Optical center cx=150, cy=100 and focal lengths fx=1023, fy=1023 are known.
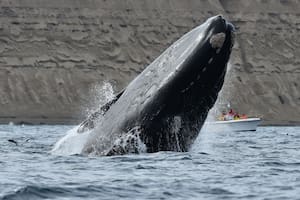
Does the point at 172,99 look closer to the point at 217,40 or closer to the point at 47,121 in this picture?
the point at 217,40

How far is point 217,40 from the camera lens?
46.1ft

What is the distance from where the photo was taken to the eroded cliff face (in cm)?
8162

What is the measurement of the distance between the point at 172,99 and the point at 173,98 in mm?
25

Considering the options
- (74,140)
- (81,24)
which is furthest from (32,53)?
(74,140)

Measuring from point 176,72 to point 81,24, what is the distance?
235 feet

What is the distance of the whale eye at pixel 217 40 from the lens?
14.0m

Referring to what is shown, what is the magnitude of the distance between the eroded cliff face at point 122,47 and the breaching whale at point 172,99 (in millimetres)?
63721

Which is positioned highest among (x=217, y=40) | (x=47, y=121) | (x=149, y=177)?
(x=47, y=121)

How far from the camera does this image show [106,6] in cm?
8675

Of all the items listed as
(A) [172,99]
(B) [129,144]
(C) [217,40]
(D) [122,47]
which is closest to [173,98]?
(A) [172,99]

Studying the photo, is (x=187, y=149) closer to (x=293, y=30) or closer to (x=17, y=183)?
(x=17, y=183)

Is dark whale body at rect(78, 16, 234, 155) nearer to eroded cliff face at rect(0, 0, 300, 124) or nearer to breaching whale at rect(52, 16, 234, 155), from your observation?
breaching whale at rect(52, 16, 234, 155)

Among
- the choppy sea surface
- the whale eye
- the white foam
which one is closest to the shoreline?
the white foam

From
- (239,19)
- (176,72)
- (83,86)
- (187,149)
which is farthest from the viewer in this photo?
(239,19)
